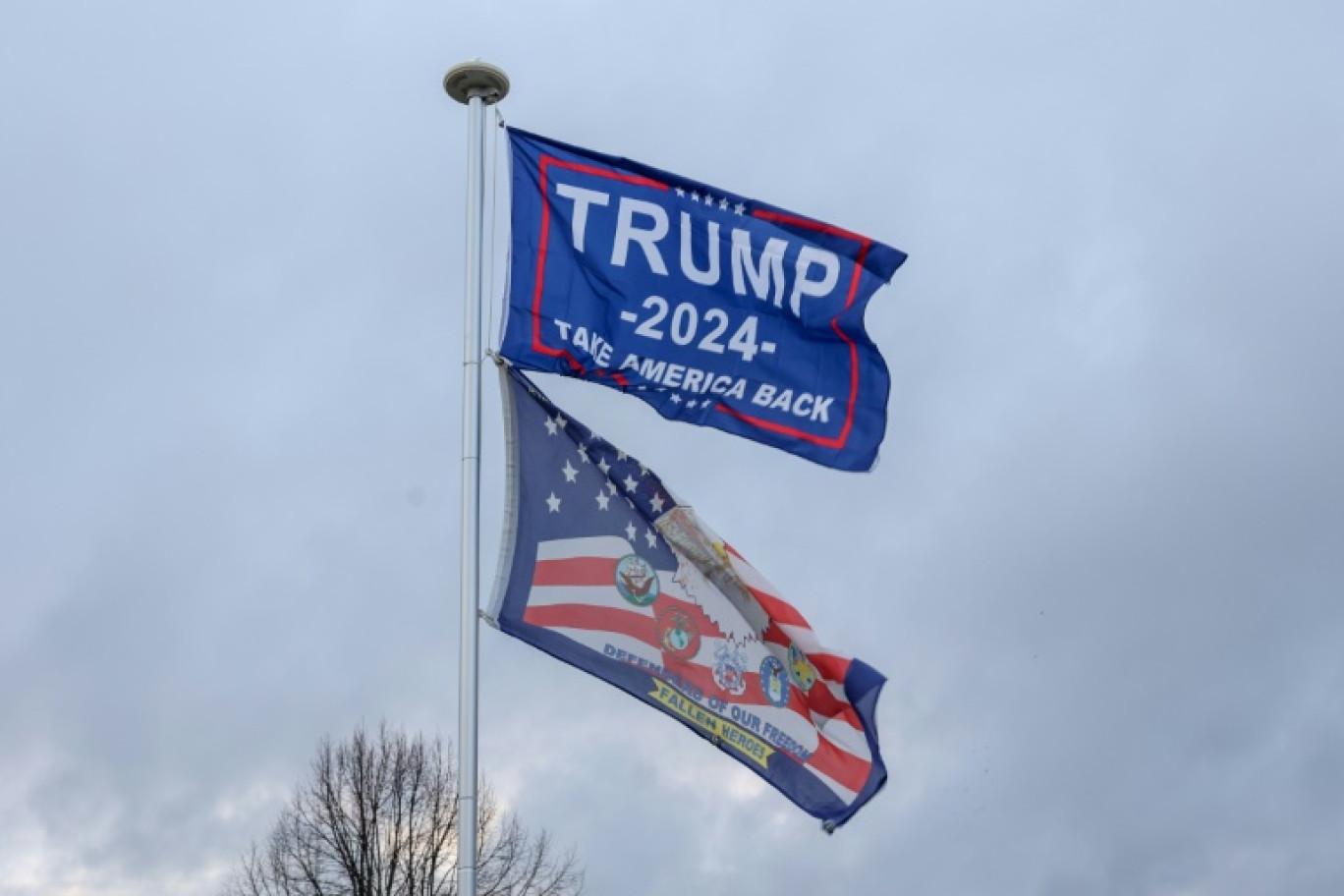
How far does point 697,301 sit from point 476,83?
2.54 m

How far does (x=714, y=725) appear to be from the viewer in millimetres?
13812

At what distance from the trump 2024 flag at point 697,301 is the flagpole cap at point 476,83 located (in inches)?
30.7

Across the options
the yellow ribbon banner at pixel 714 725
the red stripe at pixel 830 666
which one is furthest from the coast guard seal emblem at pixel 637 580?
the red stripe at pixel 830 666

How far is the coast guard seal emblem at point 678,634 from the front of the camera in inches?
539

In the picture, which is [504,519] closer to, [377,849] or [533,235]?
[533,235]

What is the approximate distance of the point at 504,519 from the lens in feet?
43.1

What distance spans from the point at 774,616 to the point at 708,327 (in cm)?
244

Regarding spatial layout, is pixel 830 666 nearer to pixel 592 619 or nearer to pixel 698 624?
pixel 698 624

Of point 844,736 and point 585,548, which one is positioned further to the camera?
point 844,736

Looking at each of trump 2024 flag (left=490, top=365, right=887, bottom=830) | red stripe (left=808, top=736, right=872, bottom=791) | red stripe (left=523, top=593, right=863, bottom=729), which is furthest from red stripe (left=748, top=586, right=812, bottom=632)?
red stripe (left=808, top=736, right=872, bottom=791)

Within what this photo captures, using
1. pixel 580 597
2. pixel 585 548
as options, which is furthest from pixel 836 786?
pixel 585 548

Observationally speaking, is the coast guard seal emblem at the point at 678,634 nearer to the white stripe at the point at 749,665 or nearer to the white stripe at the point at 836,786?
the white stripe at the point at 749,665

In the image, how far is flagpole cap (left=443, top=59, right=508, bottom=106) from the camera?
14336mm

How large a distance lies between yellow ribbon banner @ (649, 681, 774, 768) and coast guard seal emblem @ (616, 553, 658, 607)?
669 millimetres
